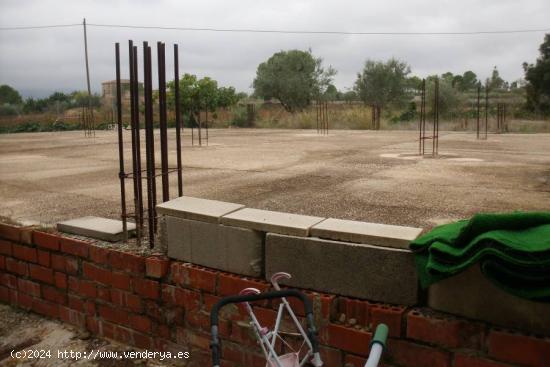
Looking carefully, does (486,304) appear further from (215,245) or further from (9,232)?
(9,232)

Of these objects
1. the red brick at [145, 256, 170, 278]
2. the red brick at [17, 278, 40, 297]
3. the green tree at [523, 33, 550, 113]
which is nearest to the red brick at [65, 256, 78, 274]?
the red brick at [17, 278, 40, 297]

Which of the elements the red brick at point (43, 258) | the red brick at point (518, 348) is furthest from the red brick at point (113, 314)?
the red brick at point (518, 348)

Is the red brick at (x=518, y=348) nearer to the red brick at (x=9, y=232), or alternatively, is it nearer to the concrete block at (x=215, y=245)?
the concrete block at (x=215, y=245)

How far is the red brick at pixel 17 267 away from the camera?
3.28 meters

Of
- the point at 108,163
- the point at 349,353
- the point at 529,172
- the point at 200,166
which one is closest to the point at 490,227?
the point at 349,353

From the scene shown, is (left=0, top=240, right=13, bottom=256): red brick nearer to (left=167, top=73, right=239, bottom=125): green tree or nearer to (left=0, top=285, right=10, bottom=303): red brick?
(left=0, top=285, right=10, bottom=303): red brick

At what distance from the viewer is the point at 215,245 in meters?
2.49

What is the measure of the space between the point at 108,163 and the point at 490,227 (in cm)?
598

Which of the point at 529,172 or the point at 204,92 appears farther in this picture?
the point at 204,92

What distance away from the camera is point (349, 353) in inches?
83.8

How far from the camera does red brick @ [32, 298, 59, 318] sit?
3191 mm

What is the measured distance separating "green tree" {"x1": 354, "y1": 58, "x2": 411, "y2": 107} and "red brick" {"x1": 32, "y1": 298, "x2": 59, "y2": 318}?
27.1 meters

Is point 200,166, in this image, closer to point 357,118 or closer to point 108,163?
point 108,163

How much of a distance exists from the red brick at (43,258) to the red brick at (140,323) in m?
0.73
